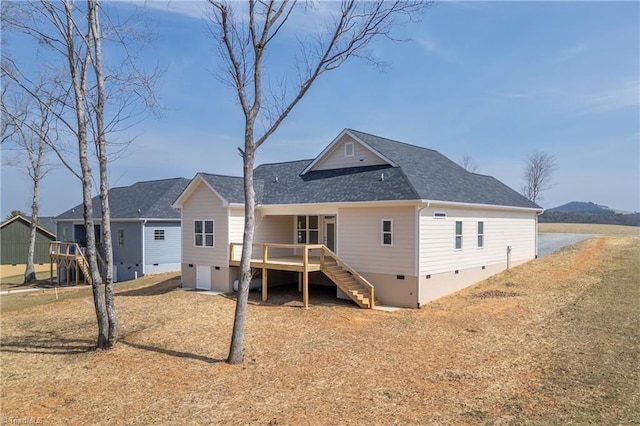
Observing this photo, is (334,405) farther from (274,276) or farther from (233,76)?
(274,276)

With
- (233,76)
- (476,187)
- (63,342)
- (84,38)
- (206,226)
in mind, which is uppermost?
(84,38)

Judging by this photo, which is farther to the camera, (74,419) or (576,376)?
(576,376)

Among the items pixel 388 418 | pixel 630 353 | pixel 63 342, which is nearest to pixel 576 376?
pixel 630 353

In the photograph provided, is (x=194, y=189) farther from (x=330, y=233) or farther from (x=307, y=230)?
(x=330, y=233)

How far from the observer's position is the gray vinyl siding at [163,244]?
90.7 feet

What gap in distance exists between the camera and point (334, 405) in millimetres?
7086

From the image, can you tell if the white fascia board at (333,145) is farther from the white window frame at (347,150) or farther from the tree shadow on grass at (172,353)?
the tree shadow on grass at (172,353)

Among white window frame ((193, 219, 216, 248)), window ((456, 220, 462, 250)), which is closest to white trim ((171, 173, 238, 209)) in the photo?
white window frame ((193, 219, 216, 248))

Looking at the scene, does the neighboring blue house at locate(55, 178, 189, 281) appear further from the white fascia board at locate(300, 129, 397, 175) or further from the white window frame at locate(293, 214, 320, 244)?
the white fascia board at locate(300, 129, 397, 175)

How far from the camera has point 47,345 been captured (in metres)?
11.5

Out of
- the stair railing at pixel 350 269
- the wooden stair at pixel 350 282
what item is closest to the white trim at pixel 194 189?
the stair railing at pixel 350 269

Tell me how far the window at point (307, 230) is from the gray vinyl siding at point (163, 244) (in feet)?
37.0

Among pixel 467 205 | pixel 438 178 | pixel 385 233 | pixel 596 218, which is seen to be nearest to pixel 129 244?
pixel 385 233

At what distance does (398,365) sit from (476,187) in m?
13.7
